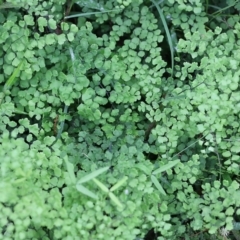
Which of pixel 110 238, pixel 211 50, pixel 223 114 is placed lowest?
pixel 110 238

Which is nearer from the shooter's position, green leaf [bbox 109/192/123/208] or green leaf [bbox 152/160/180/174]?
green leaf [bbox 109/192/123/208]

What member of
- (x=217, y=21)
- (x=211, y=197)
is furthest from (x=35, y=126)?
(x=217, y=21)

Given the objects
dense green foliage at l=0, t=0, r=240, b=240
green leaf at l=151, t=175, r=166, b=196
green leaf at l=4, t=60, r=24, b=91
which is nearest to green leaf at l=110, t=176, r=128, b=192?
dense green foliage at l=0, t=0, r=240, b=240

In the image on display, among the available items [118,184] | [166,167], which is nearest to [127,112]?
[166,167]

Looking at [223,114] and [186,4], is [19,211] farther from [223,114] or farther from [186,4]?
[186,4]

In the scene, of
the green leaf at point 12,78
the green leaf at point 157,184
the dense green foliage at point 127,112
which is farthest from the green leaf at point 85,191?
the green leaf at point 12,78

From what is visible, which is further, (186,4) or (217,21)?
(217,21)

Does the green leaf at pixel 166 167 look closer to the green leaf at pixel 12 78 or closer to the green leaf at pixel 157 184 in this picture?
the green leaf at pixel 157 184

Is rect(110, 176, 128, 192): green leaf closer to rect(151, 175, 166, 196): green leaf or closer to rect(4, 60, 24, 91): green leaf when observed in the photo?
rect(151, 175, 166, 196): green leaf

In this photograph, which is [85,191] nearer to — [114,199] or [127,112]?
[114,199]

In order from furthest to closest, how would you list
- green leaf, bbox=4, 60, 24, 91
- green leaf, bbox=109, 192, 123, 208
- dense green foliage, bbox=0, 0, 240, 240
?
green leaf, bbox=4, 60, 24, 91, dense green foliage, bbox=0, 0, 240, 240, green leaf, bbox=109, 192, 123, 208
